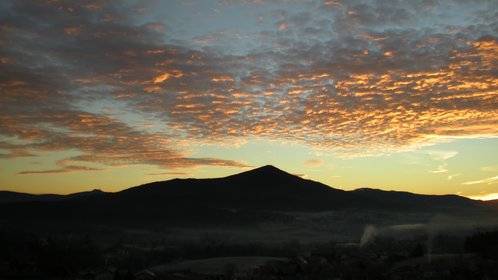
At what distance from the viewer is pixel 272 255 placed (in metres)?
114

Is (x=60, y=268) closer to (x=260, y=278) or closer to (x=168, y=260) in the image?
(x=260, y=278)

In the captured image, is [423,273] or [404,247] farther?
[404,247]

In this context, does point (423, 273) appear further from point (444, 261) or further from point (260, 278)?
point (260, 278)

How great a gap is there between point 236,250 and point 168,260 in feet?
59.3

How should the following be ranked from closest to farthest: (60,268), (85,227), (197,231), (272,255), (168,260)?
1. (60,268)
2. (168,260)
3. (272,255)
4. (85,227)
5. (197,231)

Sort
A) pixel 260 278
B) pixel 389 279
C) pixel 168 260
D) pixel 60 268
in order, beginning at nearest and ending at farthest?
pixel 389 279 < pixel 260 278 < pixel 60 268 < pixel 168 260

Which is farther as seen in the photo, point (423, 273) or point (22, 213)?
point (22, 213)

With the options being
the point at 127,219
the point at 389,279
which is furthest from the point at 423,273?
the point at 127,219

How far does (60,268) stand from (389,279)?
40.9 meters

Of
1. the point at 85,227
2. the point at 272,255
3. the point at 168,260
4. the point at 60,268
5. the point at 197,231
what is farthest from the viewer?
the point at 197,231

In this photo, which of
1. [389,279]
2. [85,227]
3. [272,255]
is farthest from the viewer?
[85,227]

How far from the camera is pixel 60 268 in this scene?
73.6 meters

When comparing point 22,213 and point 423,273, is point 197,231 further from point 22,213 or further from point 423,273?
point 423,273

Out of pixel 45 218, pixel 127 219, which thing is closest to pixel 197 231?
pixel 127 219
